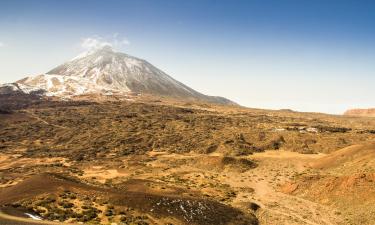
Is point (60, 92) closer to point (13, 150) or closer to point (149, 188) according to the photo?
point (13, 150)

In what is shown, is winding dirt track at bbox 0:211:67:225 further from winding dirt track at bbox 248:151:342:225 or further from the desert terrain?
winding dirt track at bbox 248:151:342:225

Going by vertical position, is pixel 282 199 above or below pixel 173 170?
above

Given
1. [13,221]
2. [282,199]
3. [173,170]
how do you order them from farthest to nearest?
[173,170], [282,199], [13,221]

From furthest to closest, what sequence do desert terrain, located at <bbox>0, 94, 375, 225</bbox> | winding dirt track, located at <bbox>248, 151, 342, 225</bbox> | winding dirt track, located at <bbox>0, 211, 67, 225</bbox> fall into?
1. winding dirt track, located at <bbox>248, 151, 342, 225</bbox>
2. desert terrain, located at <bbox>0, 94, 375, 225</bbox>
3. winding dirt track, located at <bbox>0, 211, 67, 225</bbox>

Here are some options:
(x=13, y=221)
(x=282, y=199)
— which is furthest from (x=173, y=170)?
(x=13, y=221)

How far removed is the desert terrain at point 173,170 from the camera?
115ft

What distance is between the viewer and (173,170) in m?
64.6

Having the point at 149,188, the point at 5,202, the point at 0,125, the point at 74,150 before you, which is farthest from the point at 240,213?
the point at 0,125

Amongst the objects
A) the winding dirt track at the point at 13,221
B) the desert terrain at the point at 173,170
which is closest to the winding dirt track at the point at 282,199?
the desert terrain at the point at 173,170

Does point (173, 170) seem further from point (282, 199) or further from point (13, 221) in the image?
point (13, 221)

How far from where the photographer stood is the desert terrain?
35094 mm

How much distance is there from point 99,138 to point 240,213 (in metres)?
62.2

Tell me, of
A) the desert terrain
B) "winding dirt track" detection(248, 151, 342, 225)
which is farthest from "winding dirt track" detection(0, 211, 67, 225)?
"winding dirt track" detection(248, 151, 342, 225)

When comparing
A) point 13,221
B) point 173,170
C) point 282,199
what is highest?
point 13,221
